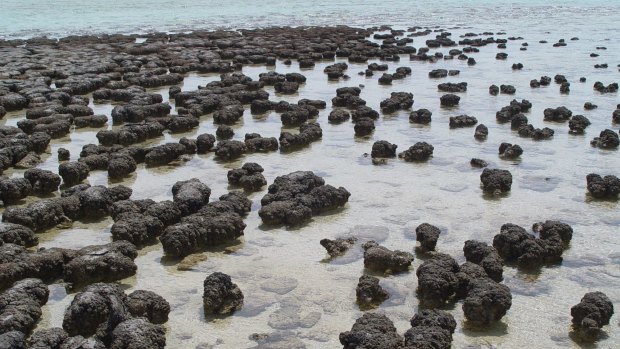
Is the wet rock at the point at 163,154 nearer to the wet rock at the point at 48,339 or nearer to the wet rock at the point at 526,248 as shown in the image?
the wet rock at the point at 48,339

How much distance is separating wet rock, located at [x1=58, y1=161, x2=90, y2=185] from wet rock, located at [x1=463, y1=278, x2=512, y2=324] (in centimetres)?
658

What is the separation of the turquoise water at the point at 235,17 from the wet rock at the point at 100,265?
102ft

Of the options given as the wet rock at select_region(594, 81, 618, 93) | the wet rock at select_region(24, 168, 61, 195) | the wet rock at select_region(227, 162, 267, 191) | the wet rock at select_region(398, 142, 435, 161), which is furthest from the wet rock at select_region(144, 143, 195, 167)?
the wet rock at select_region(594, 81, 618, 93)

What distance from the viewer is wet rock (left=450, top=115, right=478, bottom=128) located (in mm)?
13266

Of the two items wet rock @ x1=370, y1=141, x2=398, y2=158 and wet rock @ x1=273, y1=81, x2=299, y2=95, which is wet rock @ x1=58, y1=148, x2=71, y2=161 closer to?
wet rock @ x1=370, y1=141, x2=398, y2=158

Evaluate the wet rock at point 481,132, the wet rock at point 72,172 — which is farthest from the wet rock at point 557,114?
the wet rock at point 72,172

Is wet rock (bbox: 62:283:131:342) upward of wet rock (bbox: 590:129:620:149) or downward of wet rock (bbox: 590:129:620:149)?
downward

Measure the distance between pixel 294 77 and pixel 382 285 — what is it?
487 inches

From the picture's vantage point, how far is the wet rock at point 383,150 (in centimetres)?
1127

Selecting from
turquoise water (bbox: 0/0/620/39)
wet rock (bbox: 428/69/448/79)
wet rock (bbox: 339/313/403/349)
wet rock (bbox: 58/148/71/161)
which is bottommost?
turquoise water (bbox: 0/0/620/39)

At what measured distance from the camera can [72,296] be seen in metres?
6.77

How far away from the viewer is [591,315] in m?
5.89

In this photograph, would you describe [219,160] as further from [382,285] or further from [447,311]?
[447,311]

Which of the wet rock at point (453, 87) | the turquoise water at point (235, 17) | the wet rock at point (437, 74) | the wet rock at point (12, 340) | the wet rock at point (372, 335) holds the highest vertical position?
the wet rock at point (372, 335)
